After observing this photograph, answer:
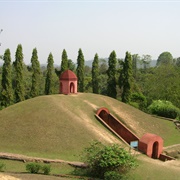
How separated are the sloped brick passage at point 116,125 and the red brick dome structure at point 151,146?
6.08 ft

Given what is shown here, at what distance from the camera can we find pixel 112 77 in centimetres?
4134

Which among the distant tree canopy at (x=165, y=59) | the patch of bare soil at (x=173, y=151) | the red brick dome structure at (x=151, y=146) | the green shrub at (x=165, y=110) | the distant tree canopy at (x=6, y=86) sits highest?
the distant tree canopy at (x=165, y=59)

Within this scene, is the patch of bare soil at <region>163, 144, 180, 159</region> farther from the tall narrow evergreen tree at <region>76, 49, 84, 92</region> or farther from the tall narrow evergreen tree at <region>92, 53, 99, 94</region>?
the tall narrow evergreen tree at <region>76, 49, 84, 92</region>

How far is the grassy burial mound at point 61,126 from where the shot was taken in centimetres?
1998

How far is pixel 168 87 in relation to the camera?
45.2 meters

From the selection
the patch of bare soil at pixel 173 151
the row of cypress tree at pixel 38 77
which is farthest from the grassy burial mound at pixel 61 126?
the row of cypress tree at pixel 38 77

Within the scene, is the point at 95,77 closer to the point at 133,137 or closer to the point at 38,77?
the point at 38,77

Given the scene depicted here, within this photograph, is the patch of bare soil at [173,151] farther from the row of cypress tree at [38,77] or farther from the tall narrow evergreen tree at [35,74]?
the tall narrow evergreen tree at [35,74]

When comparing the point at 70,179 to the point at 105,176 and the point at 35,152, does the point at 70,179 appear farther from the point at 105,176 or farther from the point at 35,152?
the point at 35,152

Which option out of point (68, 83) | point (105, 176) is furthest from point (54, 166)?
point (68, 83)

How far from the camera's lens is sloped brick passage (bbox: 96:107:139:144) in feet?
79.8

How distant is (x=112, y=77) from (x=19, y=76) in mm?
13959

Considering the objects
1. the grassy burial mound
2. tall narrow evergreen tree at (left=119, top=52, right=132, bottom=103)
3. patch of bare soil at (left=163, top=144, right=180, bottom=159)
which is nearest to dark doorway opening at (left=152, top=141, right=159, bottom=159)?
patch of bare soil at (left=163, top=144, right=180, bottom=159)

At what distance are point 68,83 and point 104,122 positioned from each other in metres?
5.77
